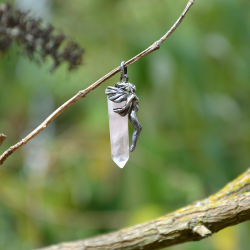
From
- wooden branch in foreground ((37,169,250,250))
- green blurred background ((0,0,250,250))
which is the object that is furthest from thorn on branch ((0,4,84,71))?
green blurred background ((0,0,250,250))

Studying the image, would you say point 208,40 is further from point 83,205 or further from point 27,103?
point 27,103

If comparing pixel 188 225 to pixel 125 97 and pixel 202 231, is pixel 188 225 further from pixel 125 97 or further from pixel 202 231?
pixel 125 97

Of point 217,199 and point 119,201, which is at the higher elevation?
point 119,201

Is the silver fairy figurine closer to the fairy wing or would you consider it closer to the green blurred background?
the fairy wing

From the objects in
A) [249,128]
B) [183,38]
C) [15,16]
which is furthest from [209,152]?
[15,16]

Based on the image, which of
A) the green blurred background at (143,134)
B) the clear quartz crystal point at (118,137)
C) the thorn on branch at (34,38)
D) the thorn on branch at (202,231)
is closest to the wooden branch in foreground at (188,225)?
the thorn on branch at (202,231)

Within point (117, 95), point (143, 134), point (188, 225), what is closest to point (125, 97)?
point (117, 95)

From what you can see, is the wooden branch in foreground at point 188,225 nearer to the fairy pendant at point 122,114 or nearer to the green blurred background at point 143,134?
the fairy pendant at point 122,114
